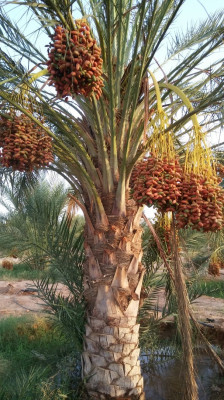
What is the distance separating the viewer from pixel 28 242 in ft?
14.3

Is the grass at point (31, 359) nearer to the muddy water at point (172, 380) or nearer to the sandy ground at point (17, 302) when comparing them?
the sandy ground at point (17, 302)

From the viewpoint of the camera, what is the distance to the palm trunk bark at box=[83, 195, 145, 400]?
11.8 feet

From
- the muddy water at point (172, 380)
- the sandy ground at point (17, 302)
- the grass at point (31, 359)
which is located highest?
the sandy ground at point (17, 302)

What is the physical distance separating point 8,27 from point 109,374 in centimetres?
311

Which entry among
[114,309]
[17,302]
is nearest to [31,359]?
[114,309]

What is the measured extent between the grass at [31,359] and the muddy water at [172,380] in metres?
1.00

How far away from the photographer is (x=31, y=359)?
5.16 meters

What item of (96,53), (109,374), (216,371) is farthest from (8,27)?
(216,371)

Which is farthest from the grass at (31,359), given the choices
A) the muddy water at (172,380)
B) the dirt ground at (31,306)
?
the muddy water at (172,380)

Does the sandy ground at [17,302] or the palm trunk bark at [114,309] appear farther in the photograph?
the sandy ground at [17,302]

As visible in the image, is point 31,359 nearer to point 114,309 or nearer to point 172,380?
point 172,380

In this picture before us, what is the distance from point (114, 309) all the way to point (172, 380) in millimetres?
1964

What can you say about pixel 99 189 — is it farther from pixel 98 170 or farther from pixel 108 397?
pixel 108 397

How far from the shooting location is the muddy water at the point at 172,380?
4.58 meters
